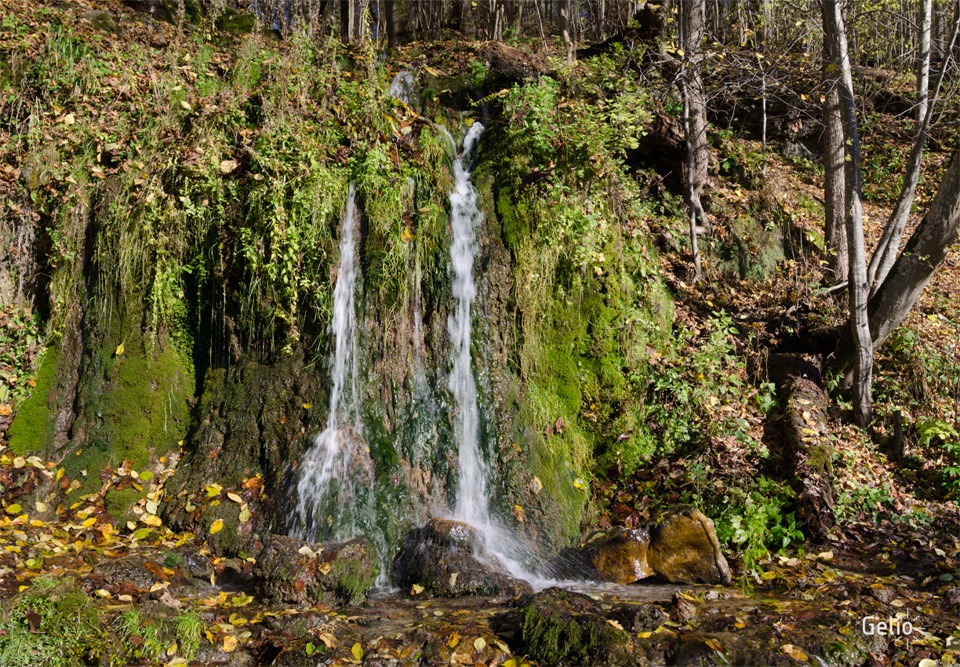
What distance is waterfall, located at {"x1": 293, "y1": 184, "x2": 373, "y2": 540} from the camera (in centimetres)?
557

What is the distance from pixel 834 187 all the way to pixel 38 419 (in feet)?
31.7

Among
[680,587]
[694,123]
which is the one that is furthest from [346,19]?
[680,587]

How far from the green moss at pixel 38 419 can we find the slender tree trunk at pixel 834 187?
904cm

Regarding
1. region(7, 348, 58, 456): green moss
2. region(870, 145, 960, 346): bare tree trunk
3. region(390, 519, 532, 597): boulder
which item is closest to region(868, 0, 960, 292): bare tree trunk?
region(870, 145, 960, 346): bare tree trunk

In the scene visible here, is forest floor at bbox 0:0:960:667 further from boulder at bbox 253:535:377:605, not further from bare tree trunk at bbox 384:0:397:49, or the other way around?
bare tree trunk at bbox 384:0:397:49

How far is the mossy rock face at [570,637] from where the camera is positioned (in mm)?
3803

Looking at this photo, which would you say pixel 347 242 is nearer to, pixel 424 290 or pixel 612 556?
pixel 424 290

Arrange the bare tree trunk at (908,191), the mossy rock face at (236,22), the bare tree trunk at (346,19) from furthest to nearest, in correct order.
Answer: the bare tree trunk at (346,19) → the mossy rock face at (236,22) → the bare tree trunk at (908,191)

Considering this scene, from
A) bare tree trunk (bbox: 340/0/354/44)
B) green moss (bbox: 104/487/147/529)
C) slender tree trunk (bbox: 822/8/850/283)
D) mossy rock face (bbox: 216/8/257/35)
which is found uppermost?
bare tree trunk (bbox: 340/0/354/44)

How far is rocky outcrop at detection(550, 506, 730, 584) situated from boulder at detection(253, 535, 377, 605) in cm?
172

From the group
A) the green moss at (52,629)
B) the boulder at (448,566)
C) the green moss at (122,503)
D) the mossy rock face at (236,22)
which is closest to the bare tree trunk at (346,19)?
the mossy rock face at (236,22)

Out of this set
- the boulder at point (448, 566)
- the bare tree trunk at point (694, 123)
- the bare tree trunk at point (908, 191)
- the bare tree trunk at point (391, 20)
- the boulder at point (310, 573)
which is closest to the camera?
the boulder at point (310, 573)

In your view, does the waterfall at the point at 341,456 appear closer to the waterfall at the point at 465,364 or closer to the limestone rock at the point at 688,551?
the waterfall at the point at 465,364

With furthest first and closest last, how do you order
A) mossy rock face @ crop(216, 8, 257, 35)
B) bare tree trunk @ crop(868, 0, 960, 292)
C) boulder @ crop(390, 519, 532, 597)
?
mossy rock face @ crop(216, 8, 257, 35)
bare tree trunk @ crop(868, 0, 960, 292)
boulder @ crop(390, 519, 532, 597)
